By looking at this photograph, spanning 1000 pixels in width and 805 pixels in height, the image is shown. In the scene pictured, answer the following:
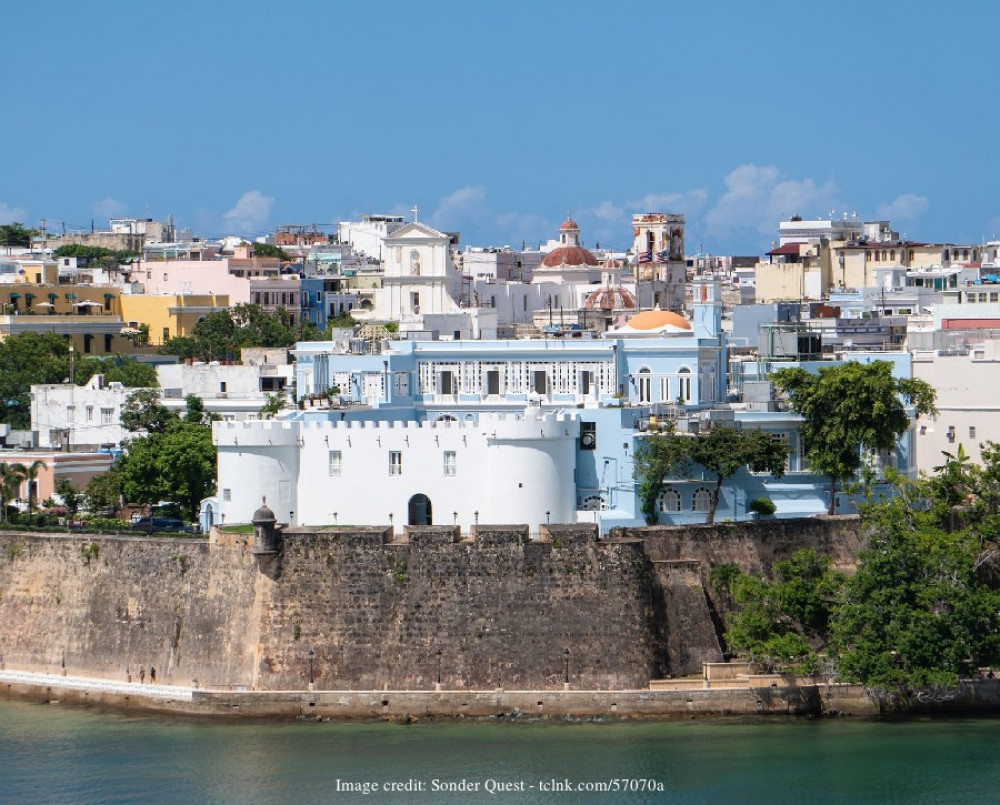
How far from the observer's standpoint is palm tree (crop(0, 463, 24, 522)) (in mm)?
46344

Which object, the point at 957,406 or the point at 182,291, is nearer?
the point at 957,406

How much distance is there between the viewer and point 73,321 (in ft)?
234

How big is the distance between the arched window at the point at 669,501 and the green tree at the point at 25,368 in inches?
805

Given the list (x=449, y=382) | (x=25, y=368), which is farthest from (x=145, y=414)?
(x=449, y=382)

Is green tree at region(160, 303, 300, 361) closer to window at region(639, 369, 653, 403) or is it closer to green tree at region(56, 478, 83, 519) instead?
green tree at region(56, 478, 83, 519)

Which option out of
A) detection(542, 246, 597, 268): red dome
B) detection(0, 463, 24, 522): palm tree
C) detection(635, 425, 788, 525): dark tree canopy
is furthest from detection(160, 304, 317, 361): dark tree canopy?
detection(635, 425, 788, 525): dark tree canopy

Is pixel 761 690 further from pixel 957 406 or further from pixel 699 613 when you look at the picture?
pixel 957 406

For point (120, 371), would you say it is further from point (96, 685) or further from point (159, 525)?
point (96, 685)

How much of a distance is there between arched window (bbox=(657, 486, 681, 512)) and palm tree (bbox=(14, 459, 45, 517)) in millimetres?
11406

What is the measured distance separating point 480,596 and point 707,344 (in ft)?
28.8

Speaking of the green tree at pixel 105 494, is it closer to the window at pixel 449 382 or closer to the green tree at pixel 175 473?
the green tree at pixel 175 473

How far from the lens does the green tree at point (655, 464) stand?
4275 cm

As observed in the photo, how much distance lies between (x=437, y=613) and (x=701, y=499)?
543 centimetres

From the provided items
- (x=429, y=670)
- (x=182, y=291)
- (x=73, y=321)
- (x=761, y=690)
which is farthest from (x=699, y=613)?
(x=182, y=291)
